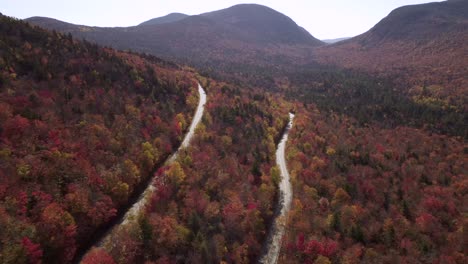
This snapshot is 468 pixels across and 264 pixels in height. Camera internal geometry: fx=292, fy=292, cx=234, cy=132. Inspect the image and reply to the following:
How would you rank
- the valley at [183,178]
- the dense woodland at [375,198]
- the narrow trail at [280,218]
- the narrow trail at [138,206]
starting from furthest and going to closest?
the narrow trail at [280,218], the dense woodland at [375,198], the narrow trail at [138,206], the valley at [183,178]

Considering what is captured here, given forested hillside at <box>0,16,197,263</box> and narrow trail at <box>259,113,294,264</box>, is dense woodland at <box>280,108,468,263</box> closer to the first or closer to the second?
narrow trail at <box>259,113,294,264</box>

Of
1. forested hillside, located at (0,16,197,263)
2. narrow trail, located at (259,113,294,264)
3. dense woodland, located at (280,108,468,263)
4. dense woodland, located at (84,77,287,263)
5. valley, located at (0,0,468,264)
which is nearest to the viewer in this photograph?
forested hillside, located at (0,16,197,263)

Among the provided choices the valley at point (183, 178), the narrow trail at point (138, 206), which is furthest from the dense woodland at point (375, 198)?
the narrow trail at point (138, 206)

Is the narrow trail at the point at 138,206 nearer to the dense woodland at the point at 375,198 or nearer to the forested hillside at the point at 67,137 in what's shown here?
the forested hillside at the point at 67,137

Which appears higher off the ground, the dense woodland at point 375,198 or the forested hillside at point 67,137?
the forested hillside at point 67,137

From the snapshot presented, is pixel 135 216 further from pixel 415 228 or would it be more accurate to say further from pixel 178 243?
pixel 415 228

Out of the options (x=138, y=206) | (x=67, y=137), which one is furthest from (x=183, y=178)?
(x=67, y=137)

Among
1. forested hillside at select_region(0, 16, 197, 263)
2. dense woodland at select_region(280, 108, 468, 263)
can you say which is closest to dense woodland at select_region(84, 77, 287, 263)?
forested hillside at select_region(0, 16, 197, 263)

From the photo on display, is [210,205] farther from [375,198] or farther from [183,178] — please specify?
[375,198]

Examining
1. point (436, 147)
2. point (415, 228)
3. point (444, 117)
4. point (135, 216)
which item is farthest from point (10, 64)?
point (444, 117)
